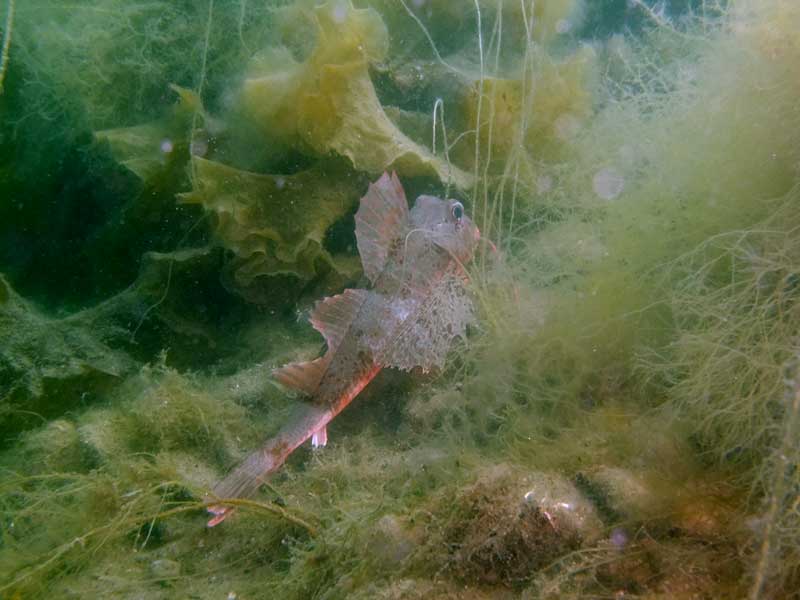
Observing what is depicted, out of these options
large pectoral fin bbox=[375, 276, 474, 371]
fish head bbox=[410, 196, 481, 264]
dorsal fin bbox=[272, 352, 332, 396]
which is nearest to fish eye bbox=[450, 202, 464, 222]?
fish head bbox=[410, 196, 481, 264]

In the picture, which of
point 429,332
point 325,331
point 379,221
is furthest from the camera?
point 379,221

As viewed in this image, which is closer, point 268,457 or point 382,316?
point 268,457

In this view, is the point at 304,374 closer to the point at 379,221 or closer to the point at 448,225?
the point at 379,221

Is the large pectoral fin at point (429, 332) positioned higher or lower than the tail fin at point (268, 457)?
higher

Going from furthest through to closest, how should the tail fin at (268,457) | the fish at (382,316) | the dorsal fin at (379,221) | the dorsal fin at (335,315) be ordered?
the dorsal fin at (379,221) < the dorsal fin at (335,315) < the fish at (382,316) < the tail fin at (268,457)

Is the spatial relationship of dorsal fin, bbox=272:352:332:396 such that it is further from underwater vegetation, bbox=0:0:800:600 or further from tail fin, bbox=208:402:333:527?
underwater vegetation, bbox=0:0:800:600

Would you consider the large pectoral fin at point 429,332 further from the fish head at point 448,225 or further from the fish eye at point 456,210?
the fish eye at point 456,210

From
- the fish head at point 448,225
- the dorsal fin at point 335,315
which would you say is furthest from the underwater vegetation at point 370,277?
the dorsal fin at point 335,315

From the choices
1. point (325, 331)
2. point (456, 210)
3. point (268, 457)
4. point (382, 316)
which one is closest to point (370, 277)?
point (382, 316)
